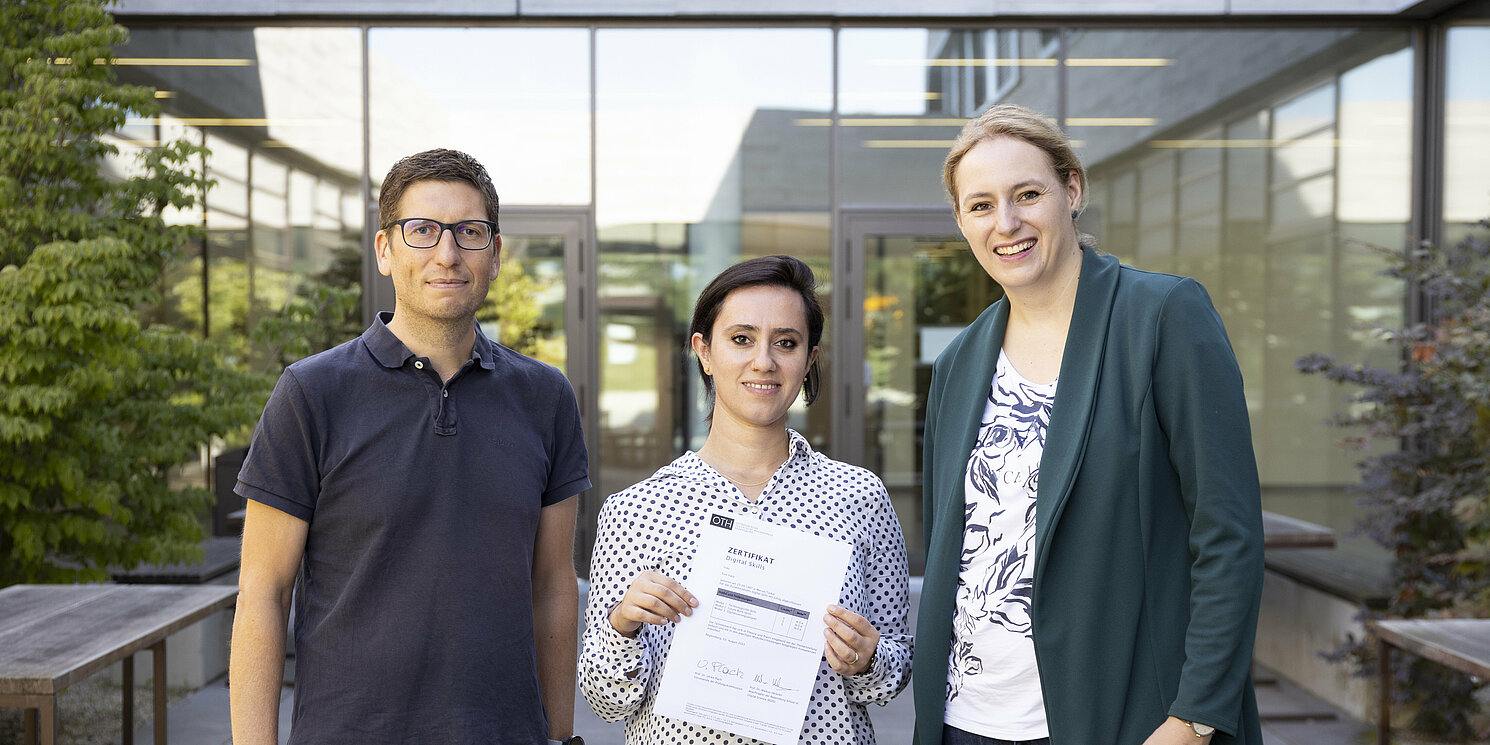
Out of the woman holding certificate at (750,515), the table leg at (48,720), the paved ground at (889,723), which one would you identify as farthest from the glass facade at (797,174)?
the woman holding certificate at (750,515)

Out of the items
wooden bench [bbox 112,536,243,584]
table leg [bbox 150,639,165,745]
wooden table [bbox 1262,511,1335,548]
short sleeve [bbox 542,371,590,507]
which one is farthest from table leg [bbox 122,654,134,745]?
wooden table [bbox 1262,511,1335,548]

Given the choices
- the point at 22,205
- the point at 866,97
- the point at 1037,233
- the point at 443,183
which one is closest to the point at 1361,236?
the point at 866,97

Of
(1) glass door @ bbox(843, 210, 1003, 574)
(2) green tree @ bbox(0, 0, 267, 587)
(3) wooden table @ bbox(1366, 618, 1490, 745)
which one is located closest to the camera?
(3) wooden table @ bbox(1366, 618, 1490, 745)

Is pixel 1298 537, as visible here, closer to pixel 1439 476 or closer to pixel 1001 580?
pixel 1439 476

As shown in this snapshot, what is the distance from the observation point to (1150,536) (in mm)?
1779

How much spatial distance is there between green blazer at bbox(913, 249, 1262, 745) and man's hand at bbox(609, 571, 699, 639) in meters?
0.62

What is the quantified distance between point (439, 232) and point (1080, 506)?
1.26 meters

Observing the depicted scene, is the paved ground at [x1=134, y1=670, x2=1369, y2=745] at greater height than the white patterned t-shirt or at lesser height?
lesser

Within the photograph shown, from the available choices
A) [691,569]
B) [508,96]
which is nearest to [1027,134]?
[691,569]

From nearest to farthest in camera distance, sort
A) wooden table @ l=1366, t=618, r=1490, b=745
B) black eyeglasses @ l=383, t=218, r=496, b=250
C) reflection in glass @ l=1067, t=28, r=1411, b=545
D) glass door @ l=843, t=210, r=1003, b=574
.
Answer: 1. black eyeglasses @ l=383, t=218, r=496, b=250
2. wooden table @ l=1366, t=618, r=1490, b=745
3. reflection in glass @ l=1067, t=28, r=1411, b=545
4. glass door @ l=843, t=210, r=1003, b=574

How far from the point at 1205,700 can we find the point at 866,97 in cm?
679

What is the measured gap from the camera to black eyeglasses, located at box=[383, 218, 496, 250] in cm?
194

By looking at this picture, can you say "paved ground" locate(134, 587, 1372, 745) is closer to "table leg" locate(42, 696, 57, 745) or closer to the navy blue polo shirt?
"table leg" locate(42, 696, 57, 745)

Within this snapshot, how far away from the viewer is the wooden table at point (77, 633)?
10.6 feet
